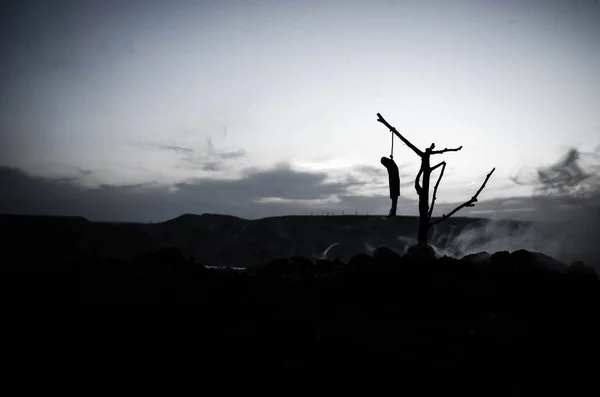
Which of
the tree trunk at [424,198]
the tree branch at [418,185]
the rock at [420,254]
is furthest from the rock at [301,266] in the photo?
the tree branch at [418,185]

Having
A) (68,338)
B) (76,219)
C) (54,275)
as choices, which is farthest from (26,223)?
(68,338)

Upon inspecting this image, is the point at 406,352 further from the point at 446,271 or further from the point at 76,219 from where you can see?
the point at 76,219

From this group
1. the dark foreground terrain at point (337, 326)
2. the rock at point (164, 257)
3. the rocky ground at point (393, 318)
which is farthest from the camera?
the rock at point (164, 257)

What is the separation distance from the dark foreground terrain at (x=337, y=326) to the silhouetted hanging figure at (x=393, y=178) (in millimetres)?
3423

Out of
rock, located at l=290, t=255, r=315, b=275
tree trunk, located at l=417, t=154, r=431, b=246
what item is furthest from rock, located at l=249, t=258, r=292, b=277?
tree trunk, located at l=417, t=154, r=431, b=246

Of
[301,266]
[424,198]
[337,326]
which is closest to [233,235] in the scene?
[424,198]

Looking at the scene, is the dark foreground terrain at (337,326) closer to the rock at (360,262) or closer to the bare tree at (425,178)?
the rock at (360,262)

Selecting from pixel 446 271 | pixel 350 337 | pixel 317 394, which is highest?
pixel 446 271

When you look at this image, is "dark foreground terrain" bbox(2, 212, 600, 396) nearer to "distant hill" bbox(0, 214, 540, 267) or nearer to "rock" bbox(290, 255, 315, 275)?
"rock" bbox(290, 255, 315, 275)

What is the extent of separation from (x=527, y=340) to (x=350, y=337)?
2.71m

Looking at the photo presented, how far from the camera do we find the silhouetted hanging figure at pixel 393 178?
43.5 ft

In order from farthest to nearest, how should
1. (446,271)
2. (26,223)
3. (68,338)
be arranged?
(26,223), (446,271), (68,338)

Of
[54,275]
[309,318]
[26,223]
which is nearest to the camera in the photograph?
[309,318]

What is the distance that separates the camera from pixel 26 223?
43781mm
